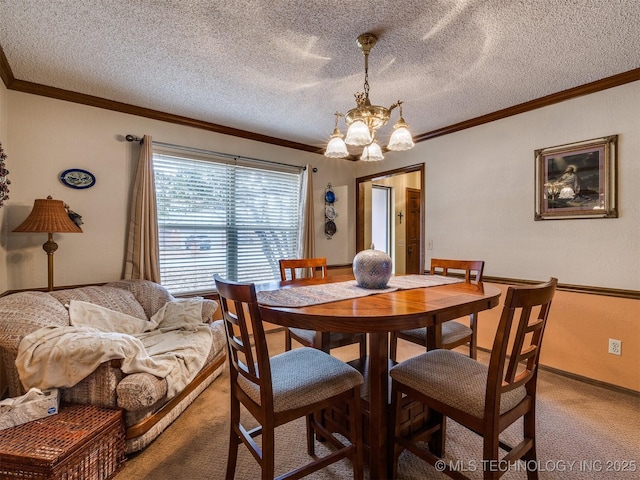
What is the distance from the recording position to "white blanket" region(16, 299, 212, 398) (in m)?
1.53

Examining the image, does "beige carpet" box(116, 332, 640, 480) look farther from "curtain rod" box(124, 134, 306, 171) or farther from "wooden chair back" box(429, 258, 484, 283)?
"curtain rod" box(124, 134, 306, 171)

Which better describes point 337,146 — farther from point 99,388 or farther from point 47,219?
point 47,219

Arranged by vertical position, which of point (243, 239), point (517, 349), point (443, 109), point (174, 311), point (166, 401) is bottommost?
point (166, 401)

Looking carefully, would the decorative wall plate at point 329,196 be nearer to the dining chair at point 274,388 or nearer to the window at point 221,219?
the window at point 221,219

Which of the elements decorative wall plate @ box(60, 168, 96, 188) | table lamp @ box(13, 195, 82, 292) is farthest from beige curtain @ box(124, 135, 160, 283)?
table lamp @ box(13, 195, 82, 292)

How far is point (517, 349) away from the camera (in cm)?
114

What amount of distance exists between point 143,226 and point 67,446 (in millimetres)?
1921

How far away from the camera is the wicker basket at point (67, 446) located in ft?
4.03

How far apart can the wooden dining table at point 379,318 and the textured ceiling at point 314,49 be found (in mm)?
1512

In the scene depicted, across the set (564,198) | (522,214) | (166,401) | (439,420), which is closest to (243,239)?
(166,401)

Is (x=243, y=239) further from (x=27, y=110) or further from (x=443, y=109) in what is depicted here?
(x=443, y=109)

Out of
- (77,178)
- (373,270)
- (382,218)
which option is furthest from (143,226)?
(382,218)

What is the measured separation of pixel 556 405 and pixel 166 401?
2.62m

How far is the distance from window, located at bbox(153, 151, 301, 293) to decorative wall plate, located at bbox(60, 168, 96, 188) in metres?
0.52
